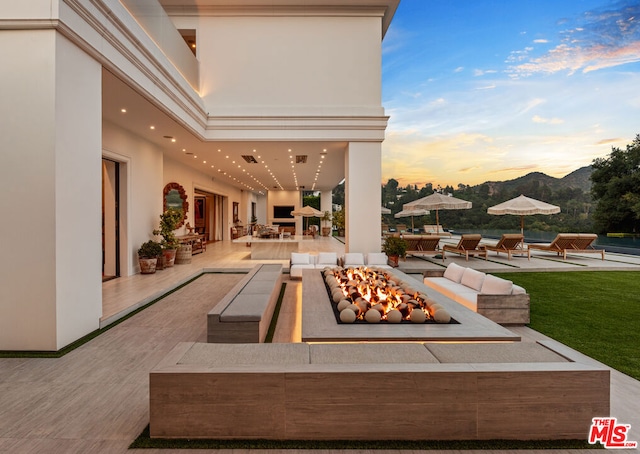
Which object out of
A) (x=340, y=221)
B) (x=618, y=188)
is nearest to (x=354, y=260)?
(x=340, y=221)

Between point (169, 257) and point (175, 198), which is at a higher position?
point (175, 198)

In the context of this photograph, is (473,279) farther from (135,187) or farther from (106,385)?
(135,187)

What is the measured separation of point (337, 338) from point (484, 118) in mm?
28069

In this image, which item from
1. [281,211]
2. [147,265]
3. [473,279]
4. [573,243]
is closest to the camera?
[473,279]

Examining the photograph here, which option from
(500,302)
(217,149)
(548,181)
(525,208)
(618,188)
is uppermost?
(548,181)

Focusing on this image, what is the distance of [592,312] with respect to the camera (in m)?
4.81

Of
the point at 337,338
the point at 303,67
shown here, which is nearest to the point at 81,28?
the point at 337,338

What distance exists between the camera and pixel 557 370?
1.87 m

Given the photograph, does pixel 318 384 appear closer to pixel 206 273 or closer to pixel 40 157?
pixel 40 157

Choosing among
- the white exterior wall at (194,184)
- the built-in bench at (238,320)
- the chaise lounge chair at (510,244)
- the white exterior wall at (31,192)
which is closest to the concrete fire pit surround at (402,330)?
the built-in bench at (238,320)

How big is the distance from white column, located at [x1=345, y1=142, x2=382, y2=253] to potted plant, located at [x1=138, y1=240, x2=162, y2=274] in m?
5.18

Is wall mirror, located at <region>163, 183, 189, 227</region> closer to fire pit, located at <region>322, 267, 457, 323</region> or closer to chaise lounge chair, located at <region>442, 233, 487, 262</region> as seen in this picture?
fire pit, located at <region>322, 267, 457, 323</region>

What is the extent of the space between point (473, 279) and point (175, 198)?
34.1ft

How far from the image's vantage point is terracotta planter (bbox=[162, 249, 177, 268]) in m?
8.19
